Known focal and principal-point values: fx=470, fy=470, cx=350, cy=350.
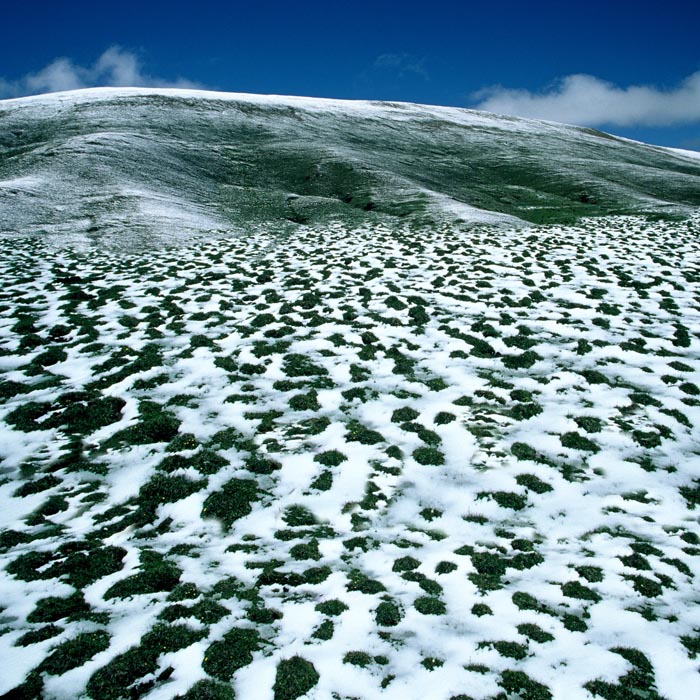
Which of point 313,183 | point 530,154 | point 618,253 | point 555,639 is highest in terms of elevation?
point 530,154

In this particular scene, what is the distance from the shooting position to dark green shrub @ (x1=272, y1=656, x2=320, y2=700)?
607 centimetres

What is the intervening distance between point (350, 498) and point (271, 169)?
5800cm

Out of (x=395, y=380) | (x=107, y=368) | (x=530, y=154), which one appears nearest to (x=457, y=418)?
(x=395, y=380)

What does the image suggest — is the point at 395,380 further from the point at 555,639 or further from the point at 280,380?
the point at 555,639

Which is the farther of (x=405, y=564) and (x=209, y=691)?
(x=405, y=564)

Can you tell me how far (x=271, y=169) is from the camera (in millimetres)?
60438

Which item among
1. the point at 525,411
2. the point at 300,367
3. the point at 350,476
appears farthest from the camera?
the point at 300,367

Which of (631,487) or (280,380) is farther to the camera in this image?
(280,380)

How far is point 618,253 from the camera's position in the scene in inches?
1087

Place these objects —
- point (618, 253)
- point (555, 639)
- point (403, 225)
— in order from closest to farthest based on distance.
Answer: point (555, 639), point (618, 253), point (403, 225)

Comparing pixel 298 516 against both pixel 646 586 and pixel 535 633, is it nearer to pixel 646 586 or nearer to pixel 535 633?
pixel 535 633

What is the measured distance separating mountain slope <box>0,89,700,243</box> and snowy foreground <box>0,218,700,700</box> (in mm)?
20517

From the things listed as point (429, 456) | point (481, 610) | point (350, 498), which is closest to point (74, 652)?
point (350, 498)

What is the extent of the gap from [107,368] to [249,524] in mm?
7958
